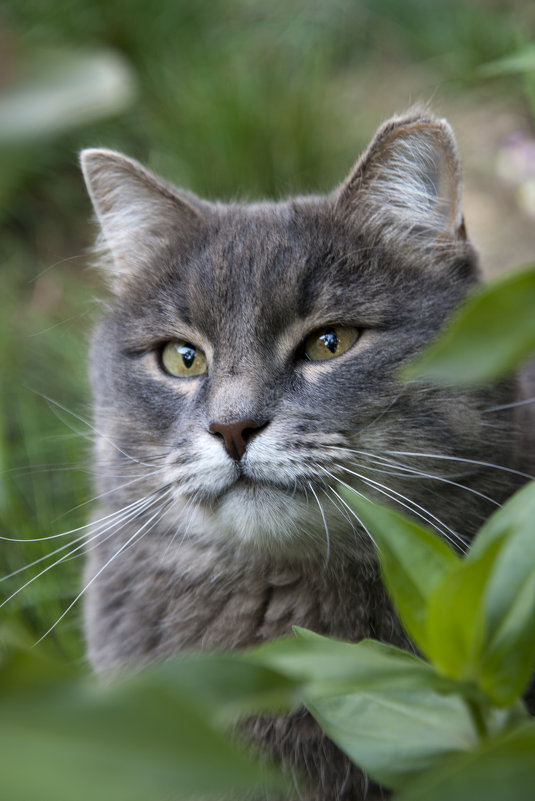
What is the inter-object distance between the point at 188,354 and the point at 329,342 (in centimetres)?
29

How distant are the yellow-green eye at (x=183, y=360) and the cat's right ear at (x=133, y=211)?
0.74 ft

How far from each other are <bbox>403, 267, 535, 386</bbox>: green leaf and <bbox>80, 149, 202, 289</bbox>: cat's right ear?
1.30 metres

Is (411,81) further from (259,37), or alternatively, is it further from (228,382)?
(228,382)

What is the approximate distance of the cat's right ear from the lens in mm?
1795

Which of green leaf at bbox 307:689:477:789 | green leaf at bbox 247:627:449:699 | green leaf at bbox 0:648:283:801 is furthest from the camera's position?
green leaf at bbox 307:689:477:789

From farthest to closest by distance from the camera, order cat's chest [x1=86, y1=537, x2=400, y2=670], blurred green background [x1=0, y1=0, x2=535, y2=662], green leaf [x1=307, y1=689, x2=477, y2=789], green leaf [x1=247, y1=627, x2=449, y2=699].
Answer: blurred green background [x1=0, y1=0, x2=535, y2=662] → cat's chest [x1=86, y1=537, x2=400, y2=670] → green leaf [x1=307, y1=689, x2=477, y2=789] → green leaf [x1=247, y1=627, x2=449, y2=699]

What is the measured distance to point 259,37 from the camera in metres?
4.68

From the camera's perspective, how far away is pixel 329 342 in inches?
61.6

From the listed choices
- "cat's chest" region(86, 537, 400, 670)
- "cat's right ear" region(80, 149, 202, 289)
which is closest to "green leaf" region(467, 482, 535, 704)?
"cat's chest" region(86, 537, 400, 670)

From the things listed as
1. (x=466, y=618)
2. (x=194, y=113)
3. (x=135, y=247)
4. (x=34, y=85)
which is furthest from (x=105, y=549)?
(x=194, y=113)

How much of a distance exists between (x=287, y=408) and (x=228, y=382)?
0.41 ft

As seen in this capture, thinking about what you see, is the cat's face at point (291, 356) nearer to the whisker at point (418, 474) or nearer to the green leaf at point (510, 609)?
the whisker at point (418, 474)

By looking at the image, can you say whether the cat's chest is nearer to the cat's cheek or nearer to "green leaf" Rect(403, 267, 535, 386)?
the cat's cheek

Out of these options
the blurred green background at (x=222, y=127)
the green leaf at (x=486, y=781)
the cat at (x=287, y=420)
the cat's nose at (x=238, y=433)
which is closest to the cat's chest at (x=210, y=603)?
the cat at (x=287, y=420)
